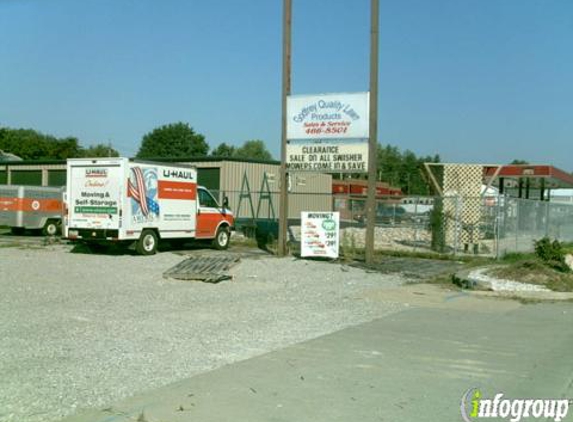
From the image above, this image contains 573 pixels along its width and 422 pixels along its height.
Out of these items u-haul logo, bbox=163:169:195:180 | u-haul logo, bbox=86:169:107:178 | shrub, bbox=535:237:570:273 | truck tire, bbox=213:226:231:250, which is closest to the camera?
shrub, bbox=535:237:570:273

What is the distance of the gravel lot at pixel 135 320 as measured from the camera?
6703 millimetres

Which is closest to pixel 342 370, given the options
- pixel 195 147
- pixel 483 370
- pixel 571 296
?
pixel 483 370

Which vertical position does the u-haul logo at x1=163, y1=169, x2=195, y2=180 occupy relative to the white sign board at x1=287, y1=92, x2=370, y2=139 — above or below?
below

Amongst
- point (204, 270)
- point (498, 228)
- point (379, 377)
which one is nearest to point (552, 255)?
point (498, 228)

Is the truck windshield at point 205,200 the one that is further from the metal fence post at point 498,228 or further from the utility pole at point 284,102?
the metal fence post at point 498,228

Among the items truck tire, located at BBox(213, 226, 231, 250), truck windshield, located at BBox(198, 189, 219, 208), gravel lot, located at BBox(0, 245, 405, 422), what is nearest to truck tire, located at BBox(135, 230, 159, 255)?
gravel lot, located at BBox(0, 245, 405, 422)

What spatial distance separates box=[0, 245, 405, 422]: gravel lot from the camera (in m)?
6.70

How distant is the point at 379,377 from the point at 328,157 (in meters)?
13.9

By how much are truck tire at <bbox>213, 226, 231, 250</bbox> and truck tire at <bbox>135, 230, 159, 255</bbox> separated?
3421 millimetres

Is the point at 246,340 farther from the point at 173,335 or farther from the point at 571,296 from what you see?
the point at 571,296

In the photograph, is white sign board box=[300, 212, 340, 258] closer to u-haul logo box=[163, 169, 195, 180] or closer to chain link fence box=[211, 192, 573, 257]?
chain link fence box=[211, 192, 573, 257]

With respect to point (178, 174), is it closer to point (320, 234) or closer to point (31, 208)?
point (320, 234)

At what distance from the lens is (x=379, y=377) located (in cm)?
725

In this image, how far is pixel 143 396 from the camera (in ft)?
20.7
